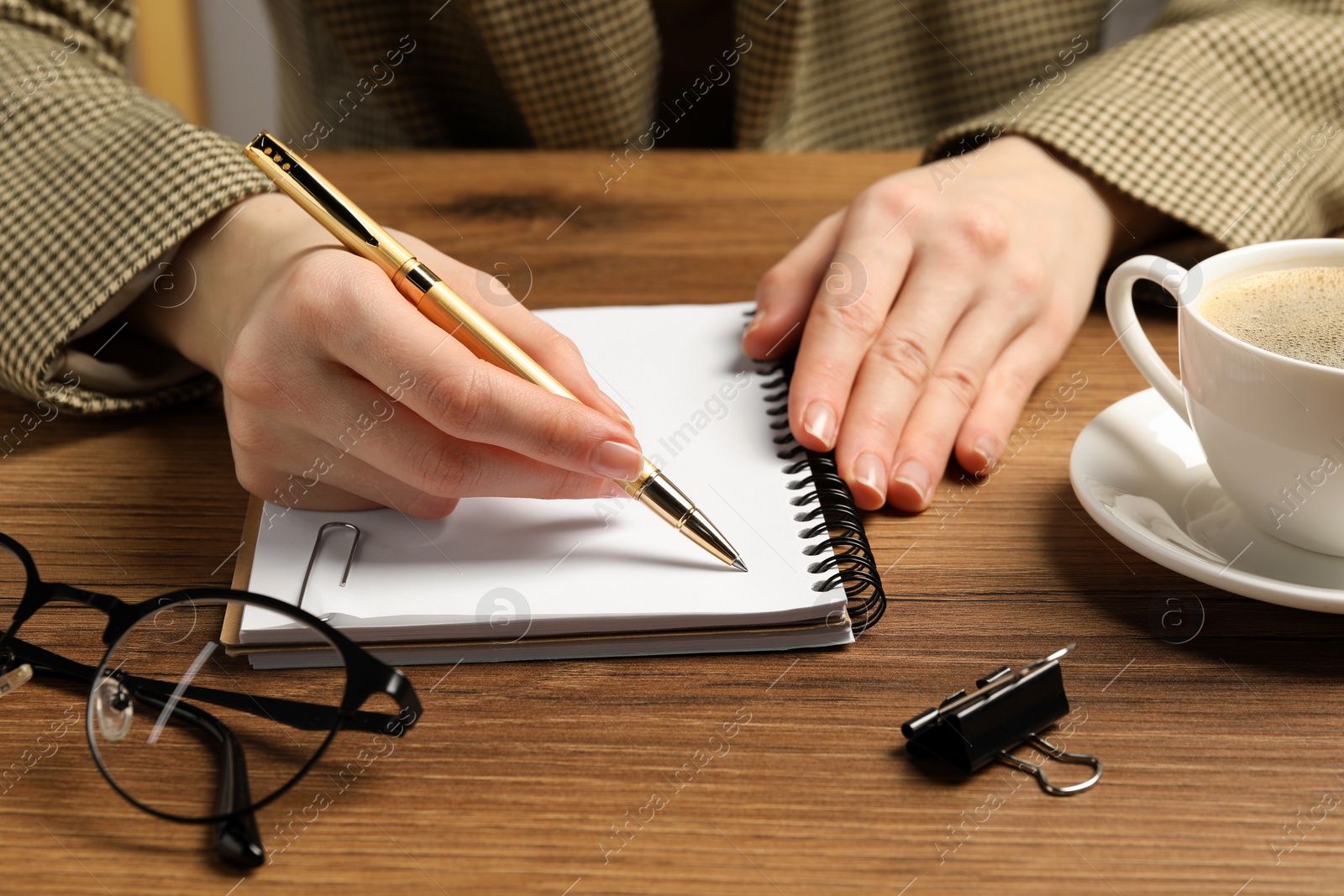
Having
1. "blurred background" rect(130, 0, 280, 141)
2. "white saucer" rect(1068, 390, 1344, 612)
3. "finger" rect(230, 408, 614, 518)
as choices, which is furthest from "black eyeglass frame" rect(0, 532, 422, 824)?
"blurred background" rect(130, 0, 280, 141)

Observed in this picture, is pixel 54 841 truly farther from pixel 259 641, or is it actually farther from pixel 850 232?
pixel 850 232

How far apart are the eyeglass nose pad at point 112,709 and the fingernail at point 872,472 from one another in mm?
355

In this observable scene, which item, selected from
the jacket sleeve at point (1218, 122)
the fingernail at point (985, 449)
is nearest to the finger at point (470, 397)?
the fingernail at point (985, 449)

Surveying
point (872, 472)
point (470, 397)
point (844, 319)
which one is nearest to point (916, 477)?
point (872, 472)

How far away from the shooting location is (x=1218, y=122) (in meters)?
0.78

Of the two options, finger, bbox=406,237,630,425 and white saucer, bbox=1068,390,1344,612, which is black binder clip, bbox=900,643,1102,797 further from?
finger, bbox=406,237,630,425

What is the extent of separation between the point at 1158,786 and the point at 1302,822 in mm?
47

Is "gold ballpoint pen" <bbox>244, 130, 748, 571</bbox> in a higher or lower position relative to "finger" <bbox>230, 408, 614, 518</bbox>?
higher

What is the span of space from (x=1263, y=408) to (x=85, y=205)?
0.68m

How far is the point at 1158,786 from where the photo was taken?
0.37 metres

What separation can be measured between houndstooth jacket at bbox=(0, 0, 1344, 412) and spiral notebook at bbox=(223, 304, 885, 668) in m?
0.25

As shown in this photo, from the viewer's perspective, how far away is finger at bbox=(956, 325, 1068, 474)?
58 centimetres

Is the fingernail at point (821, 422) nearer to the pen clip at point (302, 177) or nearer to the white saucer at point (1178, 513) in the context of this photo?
the white saucer at point (1178, 513)

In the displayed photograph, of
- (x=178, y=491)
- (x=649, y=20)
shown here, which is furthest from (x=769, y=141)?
(x=178, y=491)
